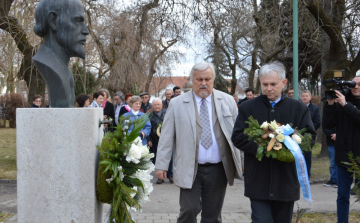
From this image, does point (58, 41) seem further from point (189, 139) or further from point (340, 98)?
point (340, 98)

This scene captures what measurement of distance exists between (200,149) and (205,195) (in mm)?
509

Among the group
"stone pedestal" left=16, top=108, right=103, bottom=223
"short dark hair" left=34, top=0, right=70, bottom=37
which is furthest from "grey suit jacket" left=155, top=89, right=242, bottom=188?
"short dark hair" left=34, top=0, right=70, bottom=37

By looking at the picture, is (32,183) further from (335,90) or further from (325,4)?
(325,4)

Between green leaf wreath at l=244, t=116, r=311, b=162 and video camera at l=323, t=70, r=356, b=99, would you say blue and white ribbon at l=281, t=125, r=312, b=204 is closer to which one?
green leaf wreath at l=244, t=116, r=311, b=162

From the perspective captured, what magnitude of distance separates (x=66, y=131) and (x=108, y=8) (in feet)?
28.6

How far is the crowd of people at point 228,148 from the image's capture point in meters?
3.43

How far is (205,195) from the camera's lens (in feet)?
12.7

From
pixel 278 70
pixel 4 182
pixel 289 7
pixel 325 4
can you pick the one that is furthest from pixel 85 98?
pixel 325 4

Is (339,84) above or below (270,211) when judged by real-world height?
above

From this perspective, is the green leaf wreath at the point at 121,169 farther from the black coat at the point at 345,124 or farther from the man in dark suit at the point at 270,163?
the black coat at the point at 345,124

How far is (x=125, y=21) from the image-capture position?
11.9m

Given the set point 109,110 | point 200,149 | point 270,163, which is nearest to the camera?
point 270,163

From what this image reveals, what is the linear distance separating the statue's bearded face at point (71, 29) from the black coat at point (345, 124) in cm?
321

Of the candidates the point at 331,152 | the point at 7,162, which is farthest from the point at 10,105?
the point at 331,152
